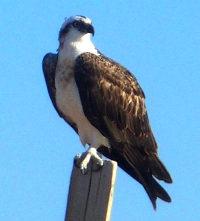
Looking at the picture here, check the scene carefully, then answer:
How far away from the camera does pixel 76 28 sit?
9008 millimetres

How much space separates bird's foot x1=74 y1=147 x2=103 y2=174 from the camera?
5573 millimetres

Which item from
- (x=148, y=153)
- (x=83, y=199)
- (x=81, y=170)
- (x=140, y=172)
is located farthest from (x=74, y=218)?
(x=148, y=153)

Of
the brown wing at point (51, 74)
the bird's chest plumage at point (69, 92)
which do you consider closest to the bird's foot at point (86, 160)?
the bird's chest plumage at point (69, 92)

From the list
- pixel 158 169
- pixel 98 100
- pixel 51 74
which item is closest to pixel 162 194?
pixel 158 169

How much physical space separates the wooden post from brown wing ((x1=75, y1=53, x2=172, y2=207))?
2.61 meters

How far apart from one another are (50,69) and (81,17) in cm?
82

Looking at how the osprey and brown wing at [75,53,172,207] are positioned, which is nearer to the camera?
brown wing at [75,53,172,207]

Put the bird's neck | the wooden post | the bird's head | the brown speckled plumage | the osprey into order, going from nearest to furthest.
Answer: the wooden post → the brown speckled plumage → the osprey → the bird's neck → the bird's head

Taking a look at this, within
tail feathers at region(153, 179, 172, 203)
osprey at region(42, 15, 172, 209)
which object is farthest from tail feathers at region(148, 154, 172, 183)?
tail feathers at region(153, 179, 172, 203)

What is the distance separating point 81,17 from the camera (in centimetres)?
906

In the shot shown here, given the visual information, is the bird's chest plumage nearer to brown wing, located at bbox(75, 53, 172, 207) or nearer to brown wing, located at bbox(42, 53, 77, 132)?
brown wing, located at bbox(75, 53, 172, 207)

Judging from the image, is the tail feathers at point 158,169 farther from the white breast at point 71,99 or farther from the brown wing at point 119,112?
the white breast at point 71,99

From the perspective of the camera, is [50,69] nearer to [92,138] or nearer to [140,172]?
[92,138]

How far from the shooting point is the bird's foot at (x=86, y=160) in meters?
5.57
